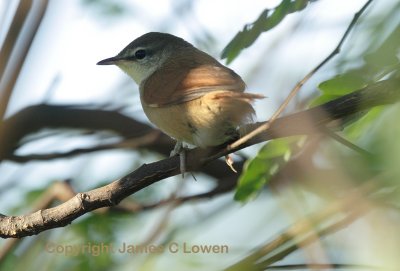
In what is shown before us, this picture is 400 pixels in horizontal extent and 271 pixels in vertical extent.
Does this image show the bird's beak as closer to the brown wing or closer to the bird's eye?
the bird's eye

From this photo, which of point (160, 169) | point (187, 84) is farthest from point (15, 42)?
point (160, 169)

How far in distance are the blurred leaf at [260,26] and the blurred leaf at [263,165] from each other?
38cm

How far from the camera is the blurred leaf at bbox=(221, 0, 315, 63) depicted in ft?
7.15

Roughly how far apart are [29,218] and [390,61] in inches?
64.8

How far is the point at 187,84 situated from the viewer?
130 inches

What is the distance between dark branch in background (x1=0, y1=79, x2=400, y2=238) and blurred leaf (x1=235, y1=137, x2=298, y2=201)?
0.54 feet

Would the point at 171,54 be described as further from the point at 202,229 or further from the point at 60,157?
the point at 202,229

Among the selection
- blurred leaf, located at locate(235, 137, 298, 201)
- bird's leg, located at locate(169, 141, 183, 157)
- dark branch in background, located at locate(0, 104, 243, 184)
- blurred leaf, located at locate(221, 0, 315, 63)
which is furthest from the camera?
dark branch in background, located at locate(0, 104, 243, 184)

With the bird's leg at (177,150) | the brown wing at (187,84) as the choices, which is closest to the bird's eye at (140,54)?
the brown wing at (187,84)

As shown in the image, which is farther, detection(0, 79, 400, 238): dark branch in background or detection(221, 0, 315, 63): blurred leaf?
detection(221, 0, 315, 63): blurred leaf

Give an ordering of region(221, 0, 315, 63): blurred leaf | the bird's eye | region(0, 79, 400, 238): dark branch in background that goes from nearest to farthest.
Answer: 1. region(0, 79, 400, 238): dark branch in background
2. region(221, 0, 315, 63): blurred leaf
3. the bird's eye

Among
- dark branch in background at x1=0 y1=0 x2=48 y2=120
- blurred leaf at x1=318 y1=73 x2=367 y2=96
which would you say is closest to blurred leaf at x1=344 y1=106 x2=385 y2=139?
blurred leaf at x1=318 y1=73 x2=367 y2=96

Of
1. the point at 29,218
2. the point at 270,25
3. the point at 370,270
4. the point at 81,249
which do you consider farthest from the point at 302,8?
the point at 81,249

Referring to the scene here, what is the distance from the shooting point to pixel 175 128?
330cm
